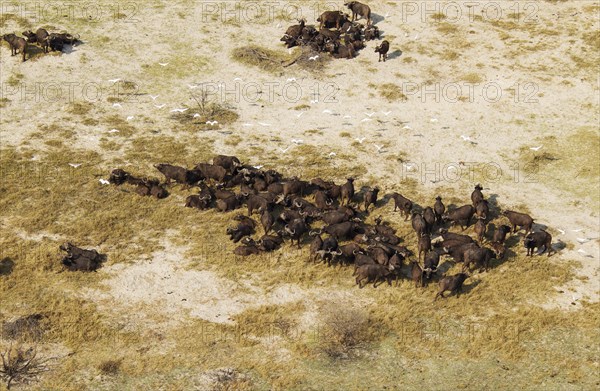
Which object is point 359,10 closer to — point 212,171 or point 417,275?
point 212,171

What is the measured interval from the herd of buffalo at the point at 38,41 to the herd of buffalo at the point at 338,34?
15041 mm

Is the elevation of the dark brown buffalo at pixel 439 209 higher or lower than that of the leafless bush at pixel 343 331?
higher

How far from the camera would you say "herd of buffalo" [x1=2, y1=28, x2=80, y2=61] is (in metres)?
38.6

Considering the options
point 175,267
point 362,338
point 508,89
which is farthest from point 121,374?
point 508,89

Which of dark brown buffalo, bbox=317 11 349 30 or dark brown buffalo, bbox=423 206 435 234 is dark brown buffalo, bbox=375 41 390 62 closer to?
dark brown buffalo, bbox=317 11 349 30

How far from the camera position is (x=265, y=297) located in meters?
21.9

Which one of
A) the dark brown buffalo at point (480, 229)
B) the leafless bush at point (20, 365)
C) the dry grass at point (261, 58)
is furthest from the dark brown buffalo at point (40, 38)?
the dark brown buffalo at point (480, 229)

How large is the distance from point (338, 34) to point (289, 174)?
54.8 feet

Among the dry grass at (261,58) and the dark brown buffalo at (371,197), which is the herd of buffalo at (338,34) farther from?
the dark brown buffalo at (371,197)

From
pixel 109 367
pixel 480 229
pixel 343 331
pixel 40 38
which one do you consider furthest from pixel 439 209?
pixel 40 38

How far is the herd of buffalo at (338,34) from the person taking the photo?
4075cm

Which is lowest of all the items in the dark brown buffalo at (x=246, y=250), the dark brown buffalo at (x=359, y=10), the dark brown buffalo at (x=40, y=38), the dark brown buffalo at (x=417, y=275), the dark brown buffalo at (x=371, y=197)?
the dark brown buffalo at (x=417, y=275)

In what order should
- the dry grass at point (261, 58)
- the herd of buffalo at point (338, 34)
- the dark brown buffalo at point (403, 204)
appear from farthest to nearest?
the herd of buffalo at point (338, 34) → the dry grass at point (261, 58) → the dark brown buffalo at point (403, 204)

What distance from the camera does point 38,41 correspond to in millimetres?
39344
